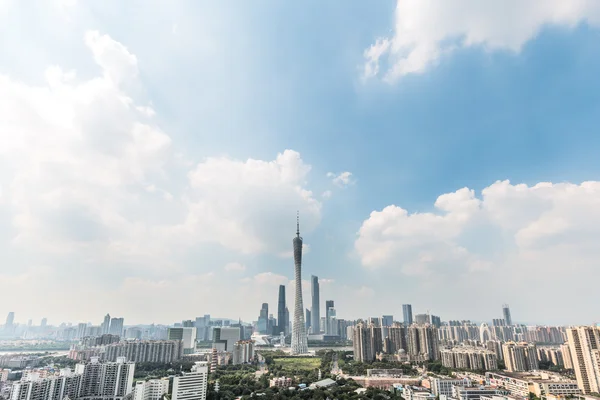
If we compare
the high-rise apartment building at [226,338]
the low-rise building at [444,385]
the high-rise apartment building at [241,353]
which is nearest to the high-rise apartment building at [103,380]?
the high-rise apartment building at [241,353]

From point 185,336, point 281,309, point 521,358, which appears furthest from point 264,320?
point 521,358

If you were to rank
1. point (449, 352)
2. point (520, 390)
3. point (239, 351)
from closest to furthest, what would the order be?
point (520, 390), point (449, 352), point (239, 351)

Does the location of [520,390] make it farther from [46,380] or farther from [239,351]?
[46,380]

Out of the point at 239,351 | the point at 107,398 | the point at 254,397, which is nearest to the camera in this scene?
the point at 254,397

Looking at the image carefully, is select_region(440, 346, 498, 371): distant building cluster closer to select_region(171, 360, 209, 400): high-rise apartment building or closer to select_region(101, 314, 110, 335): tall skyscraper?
select_region(171, 360, 209, 400): high-rise apartment building

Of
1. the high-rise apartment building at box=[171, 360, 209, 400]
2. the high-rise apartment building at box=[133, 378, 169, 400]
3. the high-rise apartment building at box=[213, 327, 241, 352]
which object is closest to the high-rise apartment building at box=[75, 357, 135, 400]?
the high-rise apartment building at box=[133, 378, 169, 400]

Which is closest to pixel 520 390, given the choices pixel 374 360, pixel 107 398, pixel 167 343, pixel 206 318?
pixel 374 360

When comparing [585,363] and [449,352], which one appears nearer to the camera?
[585,363]

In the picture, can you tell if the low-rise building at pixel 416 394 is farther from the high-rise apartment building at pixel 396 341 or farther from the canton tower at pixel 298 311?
the canton tower at pixel 298 311
